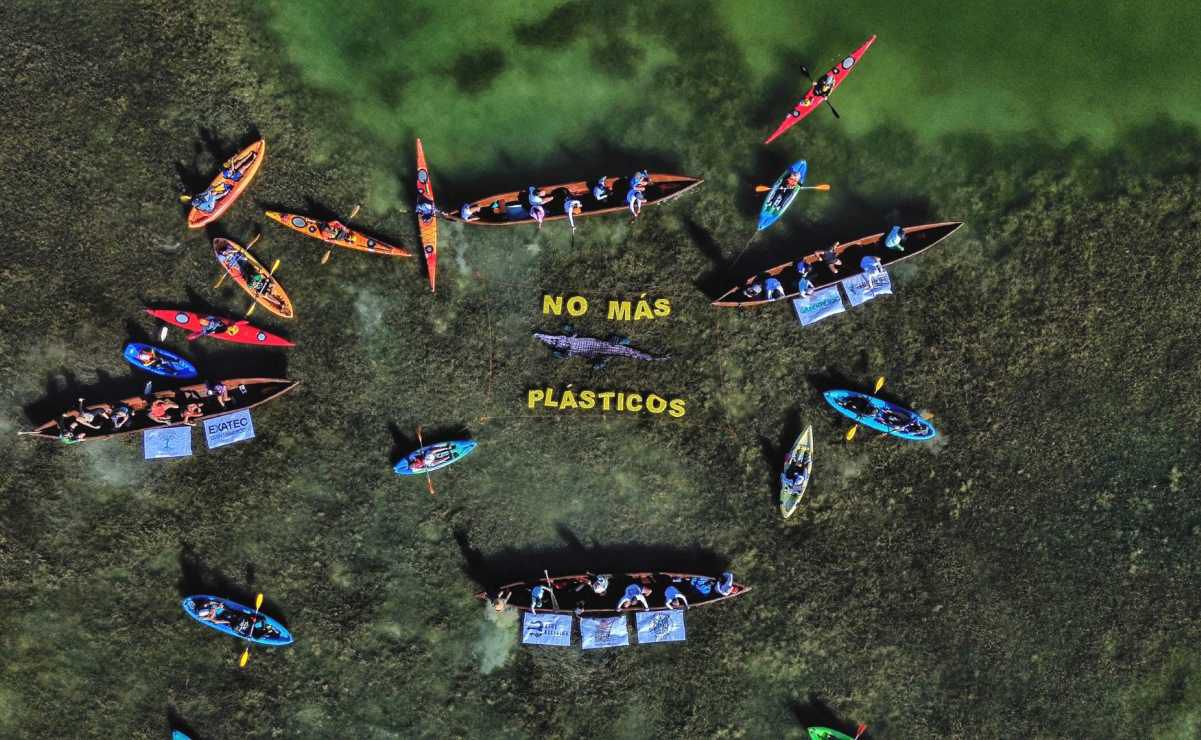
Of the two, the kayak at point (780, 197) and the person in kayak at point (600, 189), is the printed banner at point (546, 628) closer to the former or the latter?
the person in kayak at point (600, 189)

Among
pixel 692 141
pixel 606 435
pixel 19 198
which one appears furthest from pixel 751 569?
pixel 19 198

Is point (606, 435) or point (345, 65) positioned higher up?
point (345, 65)

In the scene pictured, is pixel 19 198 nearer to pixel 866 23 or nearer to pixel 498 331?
pixel 498 331

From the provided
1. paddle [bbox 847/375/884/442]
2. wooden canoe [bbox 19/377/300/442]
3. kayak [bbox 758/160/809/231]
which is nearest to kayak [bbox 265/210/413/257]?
wooden canoe [bbox 19/377/300/442]

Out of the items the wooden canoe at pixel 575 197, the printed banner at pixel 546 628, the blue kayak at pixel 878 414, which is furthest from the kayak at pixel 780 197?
the printed banner at pixel 546 628

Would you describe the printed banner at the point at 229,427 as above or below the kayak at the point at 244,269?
below

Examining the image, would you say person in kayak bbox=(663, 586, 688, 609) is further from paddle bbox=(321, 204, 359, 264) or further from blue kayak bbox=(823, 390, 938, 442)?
paddle bbox=(321, 204, 359, 264)

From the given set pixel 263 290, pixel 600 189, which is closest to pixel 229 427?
pixel 263 290
